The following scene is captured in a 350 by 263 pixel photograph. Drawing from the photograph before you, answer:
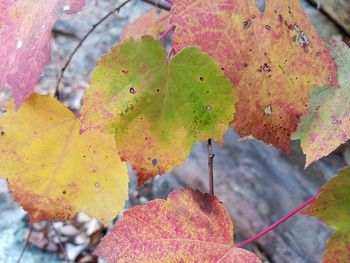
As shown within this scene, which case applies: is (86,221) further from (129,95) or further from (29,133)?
(129,95)

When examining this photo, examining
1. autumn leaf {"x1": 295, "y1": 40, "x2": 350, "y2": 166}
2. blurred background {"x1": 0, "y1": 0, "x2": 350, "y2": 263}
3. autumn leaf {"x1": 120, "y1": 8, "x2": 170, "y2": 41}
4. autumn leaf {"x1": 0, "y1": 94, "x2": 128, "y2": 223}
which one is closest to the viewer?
autumn leaf {"x1": 295, "y1": 40, "x2": 350, "y2": 166}

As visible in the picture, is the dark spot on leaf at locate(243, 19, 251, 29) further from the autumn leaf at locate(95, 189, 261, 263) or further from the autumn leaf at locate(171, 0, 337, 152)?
the autumn leaf at locate(95, 189, 261, 263)

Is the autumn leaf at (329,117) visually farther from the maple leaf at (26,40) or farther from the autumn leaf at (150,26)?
the autumn leaf at (150,26)

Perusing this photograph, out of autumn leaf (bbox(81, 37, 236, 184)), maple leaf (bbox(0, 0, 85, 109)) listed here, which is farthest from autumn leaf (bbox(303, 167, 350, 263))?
maple leaf (bbox(0, 0, 85, 109))

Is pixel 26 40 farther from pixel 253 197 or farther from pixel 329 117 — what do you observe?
pixel 253 197

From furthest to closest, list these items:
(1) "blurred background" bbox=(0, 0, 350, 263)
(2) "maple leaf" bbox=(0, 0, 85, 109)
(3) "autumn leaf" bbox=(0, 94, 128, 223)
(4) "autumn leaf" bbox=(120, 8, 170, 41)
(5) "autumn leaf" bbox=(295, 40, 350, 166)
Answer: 1. (1) "blurred background" bbox=(0, 0, 350, 263)
2. (4) "autumn leaf" bbox=(120, 8, 170, 41)
3. (3) "autumn leaf" bbox=(0, 94, 128, 223)
4. (5) "autumn leaf" bbox=(295, 40, 350, 166)
5. (2) "maple leaf" bbox=(0, 0, 85, 109)
